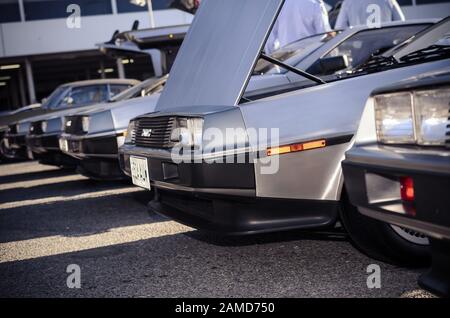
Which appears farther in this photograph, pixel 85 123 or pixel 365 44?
pixel 85 123

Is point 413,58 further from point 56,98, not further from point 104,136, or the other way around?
point 56,98

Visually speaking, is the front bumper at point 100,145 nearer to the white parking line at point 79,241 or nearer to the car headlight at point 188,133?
the white parking line at point 79,241

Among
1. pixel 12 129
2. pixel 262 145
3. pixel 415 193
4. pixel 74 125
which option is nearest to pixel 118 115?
pixel 74 125

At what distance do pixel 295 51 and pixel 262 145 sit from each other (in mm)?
1548

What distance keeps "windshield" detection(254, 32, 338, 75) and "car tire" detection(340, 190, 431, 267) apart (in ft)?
4.12

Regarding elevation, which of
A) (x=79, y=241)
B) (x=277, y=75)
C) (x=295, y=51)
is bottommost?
(x=79, y=241)

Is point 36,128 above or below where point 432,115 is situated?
below

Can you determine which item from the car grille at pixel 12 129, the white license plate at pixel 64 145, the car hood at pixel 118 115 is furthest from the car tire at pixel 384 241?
the car grille at pixel 12 129

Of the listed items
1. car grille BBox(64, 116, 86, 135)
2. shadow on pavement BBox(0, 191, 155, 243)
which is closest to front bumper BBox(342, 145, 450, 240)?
shadow on pavement BBox(0, 191, 155, 243)

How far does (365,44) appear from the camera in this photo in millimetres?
3768

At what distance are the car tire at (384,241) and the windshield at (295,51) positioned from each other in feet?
4.12

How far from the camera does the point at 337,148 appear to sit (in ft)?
8.80

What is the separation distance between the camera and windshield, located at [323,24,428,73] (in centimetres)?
369

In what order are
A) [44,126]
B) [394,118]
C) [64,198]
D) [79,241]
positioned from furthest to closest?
[44,126]
[64,198]
[79,241]
[394,118]
